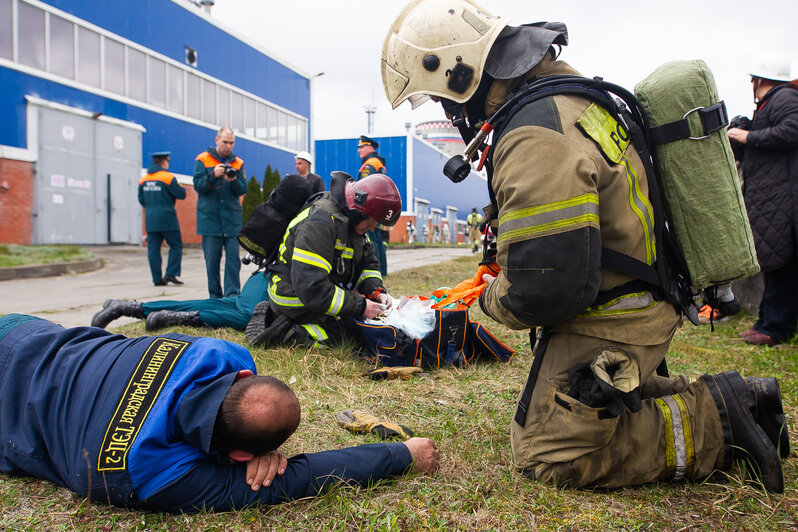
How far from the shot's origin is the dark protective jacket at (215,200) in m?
6.58

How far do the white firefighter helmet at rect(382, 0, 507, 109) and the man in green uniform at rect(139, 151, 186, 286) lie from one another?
683 cm

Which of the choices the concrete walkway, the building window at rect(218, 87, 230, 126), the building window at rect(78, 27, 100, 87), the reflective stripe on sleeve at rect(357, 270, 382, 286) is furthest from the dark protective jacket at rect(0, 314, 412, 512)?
the building window at rect(218, 87, 230, 126)

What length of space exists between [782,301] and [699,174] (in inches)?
122

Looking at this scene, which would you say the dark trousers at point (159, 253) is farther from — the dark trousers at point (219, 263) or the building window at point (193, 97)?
the building window at point (193, 97)

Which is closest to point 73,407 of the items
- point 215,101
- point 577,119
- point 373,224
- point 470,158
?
point 470,158

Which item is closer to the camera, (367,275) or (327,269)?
(327,269)

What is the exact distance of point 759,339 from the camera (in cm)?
443

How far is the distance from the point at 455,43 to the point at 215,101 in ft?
70.0

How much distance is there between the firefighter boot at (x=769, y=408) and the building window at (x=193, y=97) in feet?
68.6

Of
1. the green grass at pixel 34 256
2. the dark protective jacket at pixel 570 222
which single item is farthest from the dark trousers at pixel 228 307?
the green grass at pixel 34 256

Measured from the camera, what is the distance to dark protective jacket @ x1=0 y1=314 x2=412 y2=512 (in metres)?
1.77

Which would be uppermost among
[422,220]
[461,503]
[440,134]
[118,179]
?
[440,134]

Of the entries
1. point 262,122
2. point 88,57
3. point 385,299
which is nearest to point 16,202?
point 88,57

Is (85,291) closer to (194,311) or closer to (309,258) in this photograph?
(194,311)
